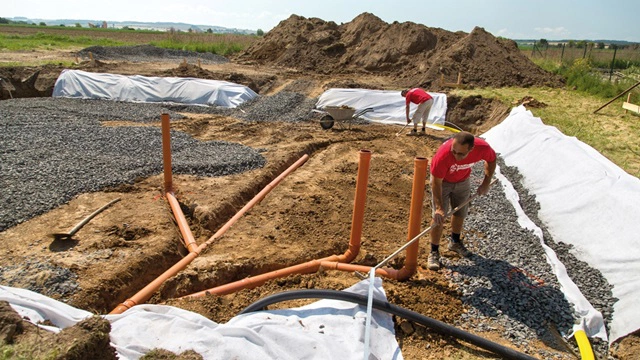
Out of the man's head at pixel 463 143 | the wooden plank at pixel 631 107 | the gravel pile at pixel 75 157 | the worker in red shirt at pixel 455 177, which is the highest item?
the wooden plank at pixel 631 107

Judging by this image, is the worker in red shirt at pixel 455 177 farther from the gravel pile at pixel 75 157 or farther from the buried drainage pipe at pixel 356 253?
the gravel pile at pixel 75 157

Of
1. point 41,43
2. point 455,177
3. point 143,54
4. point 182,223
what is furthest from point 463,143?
point 41,43

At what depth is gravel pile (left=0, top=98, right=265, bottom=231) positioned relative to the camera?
19.5 ft

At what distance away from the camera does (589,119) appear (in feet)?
35.5

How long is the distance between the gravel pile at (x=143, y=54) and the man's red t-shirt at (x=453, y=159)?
23545 mm

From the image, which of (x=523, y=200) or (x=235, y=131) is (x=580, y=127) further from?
(x=235, y=131)

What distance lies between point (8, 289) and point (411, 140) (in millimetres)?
9553

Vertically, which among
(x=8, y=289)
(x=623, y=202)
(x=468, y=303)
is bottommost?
(x=468, y=303)

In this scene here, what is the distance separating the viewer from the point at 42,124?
9805 millimetres

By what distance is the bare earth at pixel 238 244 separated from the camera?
12.0ft

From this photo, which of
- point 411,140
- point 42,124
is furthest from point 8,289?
point 411,140

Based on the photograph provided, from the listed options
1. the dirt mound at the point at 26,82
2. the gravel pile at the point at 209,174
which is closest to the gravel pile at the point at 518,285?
the gravel pile at the point at 209,174

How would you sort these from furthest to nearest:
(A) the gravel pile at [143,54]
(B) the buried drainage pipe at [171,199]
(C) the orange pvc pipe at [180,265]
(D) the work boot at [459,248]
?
1. (A) the gravel pile at [143,54]
2. (B) the buried drainage pipe at [171,199]
3. (D) the work boot at [459,248]
4. (C) the orange pvc pipe at [180,265]

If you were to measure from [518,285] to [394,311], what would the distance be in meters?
1.62
